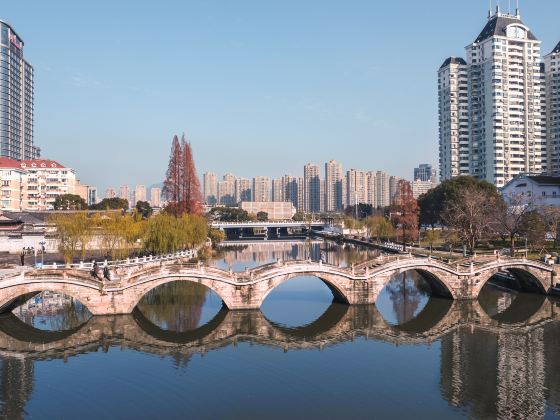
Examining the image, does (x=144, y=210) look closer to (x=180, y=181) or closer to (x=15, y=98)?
(x=180, y=181)

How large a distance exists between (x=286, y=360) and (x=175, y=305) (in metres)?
16.4

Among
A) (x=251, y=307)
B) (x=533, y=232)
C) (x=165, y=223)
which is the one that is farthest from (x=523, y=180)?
(x=251, y=307)

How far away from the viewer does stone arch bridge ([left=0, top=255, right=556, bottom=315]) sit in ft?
113

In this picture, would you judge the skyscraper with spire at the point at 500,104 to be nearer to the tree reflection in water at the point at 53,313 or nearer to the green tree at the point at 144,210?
the green tree at the point at 144,210

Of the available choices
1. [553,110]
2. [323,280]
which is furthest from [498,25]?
[323,280]

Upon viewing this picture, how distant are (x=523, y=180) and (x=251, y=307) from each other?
6373 centimetres

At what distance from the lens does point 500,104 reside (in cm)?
12081

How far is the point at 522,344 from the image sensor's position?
31.7 meters

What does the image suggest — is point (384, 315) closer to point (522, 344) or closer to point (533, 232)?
point (522, 344)

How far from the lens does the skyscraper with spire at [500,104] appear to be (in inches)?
4761

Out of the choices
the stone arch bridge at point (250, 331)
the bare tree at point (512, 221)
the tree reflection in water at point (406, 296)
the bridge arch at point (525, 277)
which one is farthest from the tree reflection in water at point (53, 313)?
the bare tree at point (512, 221)

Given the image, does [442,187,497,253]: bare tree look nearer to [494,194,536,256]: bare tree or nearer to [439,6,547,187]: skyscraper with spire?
[494,194,536,256]: bare tree

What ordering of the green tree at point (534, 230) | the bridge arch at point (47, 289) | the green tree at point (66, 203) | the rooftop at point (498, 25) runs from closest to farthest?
the bridge arch at point (47, 289)
the green tree at point (534, 230)
the green tree at point (66, 203)
the rooftop at point (498, 25)

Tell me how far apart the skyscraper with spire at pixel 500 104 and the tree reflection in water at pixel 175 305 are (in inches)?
3672
